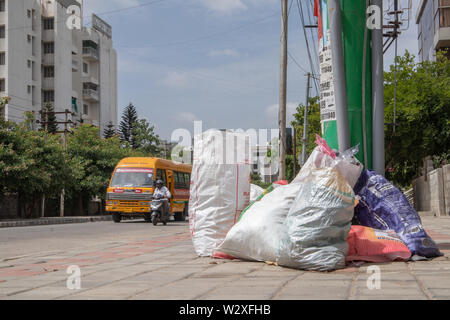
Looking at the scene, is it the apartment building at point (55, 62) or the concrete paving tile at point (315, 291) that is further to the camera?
the apartment building at point (55, 62)

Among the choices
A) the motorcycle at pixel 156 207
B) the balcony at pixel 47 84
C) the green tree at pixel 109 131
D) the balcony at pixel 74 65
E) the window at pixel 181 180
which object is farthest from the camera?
the green tree at pixel 109 131

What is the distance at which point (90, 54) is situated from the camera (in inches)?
2408

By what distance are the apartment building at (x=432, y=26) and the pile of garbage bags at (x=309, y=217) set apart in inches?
1225

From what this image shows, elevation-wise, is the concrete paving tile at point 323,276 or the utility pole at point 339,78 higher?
the utility pole at point 339,78

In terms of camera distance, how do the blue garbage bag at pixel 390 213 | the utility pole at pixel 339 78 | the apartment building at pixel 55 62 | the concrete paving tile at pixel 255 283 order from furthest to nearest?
the apartment building at pixel 55 62 < the utility pole at pixel 339 78 < the blue garbage bag at pixel 390 213 < the concrete paving tile at pixel 255 283

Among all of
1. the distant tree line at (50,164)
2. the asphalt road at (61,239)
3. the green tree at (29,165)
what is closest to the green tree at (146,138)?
the distant tree line at (50,164)

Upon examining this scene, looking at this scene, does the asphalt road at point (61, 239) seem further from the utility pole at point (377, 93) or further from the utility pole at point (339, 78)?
the utility pole at point (377, 93)

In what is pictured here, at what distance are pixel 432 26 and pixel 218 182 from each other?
39081mm

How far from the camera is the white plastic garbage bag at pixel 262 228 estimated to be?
5.83m

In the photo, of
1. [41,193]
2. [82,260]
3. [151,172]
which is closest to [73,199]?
[41,193]

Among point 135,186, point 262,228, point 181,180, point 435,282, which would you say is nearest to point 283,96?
point 135,186

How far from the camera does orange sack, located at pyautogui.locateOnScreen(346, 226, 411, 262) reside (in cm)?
577

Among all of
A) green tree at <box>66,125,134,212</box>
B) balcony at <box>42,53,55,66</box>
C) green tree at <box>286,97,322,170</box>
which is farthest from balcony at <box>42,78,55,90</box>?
green tree at <box>286,97,322,170</box>

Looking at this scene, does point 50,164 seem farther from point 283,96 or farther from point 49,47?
point 49,47
